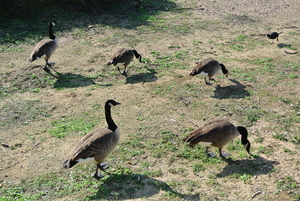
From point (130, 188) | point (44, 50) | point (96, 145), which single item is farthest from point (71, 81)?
point (130, 188)

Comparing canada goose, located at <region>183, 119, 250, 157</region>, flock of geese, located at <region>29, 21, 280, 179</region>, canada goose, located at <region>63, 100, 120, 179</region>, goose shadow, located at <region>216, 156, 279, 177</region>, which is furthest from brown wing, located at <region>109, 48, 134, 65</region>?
goose shadow, located at <region>216, 156, 279, 177</region>

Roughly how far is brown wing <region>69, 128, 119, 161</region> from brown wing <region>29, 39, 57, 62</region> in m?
5.48

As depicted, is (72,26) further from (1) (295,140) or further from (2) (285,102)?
(1) (295,140)

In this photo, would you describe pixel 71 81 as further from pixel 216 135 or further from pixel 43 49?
pixel 216 135

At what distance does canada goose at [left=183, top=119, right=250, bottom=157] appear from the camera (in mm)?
7031

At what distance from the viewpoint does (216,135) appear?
705 centimetres

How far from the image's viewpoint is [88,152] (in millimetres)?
6328

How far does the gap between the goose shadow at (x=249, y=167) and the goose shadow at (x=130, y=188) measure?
109 centimetres

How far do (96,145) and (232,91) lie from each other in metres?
5.32

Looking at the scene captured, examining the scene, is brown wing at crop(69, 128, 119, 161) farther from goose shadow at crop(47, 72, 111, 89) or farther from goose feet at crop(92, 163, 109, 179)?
goose shadow at crop(47, 72, 111, 89)

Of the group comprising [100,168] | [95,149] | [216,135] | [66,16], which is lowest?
[100,168]

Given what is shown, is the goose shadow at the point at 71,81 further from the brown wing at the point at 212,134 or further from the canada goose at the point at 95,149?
the brown wing at the point at 212,134

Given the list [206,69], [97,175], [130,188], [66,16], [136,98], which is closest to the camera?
[130,188]

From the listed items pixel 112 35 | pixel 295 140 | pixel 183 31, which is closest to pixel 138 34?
pixel 112 35
